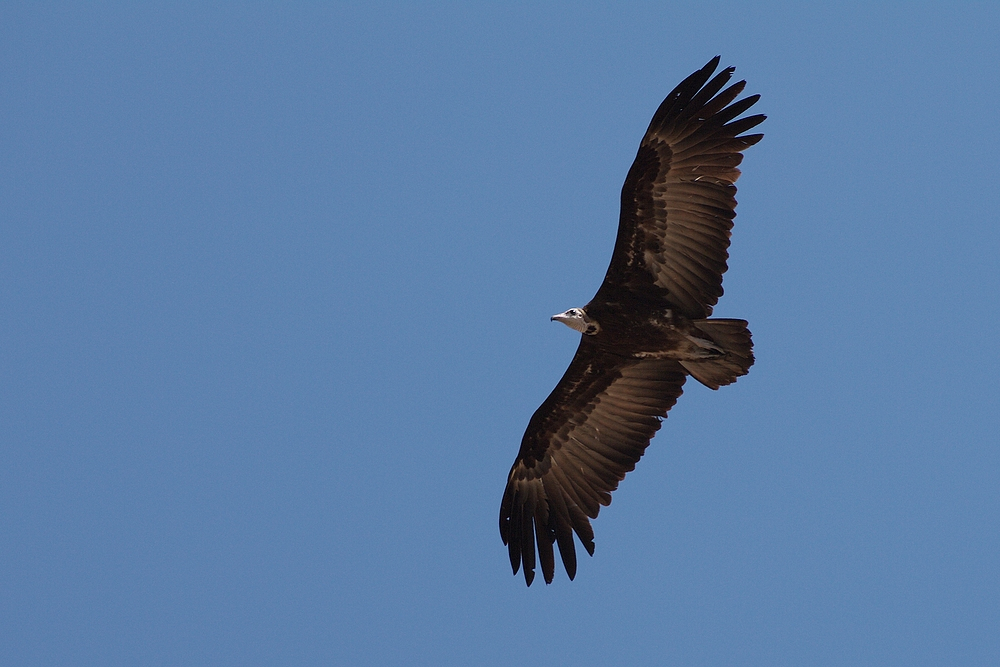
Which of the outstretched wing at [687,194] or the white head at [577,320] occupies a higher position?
the outstretched wing at [687,194]

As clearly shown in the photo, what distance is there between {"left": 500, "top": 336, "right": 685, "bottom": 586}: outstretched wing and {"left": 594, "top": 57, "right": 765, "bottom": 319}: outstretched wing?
3.95 ft

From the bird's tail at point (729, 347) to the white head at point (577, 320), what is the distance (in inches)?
49.7

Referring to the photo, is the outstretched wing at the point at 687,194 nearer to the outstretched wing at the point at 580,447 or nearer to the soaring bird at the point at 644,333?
the soaring bird at the point at 644,333

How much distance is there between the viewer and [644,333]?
47.2 ft

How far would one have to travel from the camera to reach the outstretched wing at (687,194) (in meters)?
13.6

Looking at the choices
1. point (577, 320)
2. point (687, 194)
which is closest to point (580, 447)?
point (577, 320)

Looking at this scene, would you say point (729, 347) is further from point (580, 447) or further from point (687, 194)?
point (580, 447)

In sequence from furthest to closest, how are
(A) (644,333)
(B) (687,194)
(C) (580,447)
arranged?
(C) (580,447) → (A) (644,333) → (B) (687,194)

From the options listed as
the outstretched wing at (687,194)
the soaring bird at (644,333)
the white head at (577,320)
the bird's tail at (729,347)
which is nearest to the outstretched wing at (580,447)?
the soaring bird at (644,333)

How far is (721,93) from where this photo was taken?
1362 centimetres

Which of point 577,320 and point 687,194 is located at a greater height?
point 687,194

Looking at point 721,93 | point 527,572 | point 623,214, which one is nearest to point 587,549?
point 527,572

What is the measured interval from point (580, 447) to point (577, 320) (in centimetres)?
192

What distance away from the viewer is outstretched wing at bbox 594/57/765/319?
13625 mm
